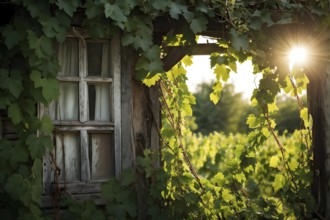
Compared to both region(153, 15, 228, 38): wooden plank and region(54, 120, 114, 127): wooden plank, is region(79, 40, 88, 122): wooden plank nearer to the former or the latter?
region(54, 120, 114, 127): wooden plank

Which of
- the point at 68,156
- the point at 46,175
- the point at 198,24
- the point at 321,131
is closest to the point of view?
the point at 198,24

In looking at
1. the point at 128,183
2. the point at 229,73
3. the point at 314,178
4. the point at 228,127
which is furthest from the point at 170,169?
the point at 228,127

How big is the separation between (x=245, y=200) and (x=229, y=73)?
1.55 meters

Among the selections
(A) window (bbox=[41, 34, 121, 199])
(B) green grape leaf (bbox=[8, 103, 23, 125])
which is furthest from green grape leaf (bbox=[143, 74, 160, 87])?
(B) green grape leaf (bbox=[8, 103, 23, 125])

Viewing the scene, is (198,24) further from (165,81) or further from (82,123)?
(82,123)

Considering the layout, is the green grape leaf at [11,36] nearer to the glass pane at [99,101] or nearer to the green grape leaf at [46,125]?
the green grape leaf at [46,125]

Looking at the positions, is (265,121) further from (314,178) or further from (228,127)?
(228,127)

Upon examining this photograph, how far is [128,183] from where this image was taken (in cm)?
512

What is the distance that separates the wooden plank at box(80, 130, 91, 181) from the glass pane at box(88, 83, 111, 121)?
21 centimetres

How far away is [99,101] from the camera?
17.8 feet

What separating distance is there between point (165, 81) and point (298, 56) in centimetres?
150

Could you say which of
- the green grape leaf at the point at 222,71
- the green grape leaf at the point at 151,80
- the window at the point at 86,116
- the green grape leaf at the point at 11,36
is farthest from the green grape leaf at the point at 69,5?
the green grape leaf at the point at 222,71

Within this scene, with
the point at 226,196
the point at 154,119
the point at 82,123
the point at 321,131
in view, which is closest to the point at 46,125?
the point at 82,123

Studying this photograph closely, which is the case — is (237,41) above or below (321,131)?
above
